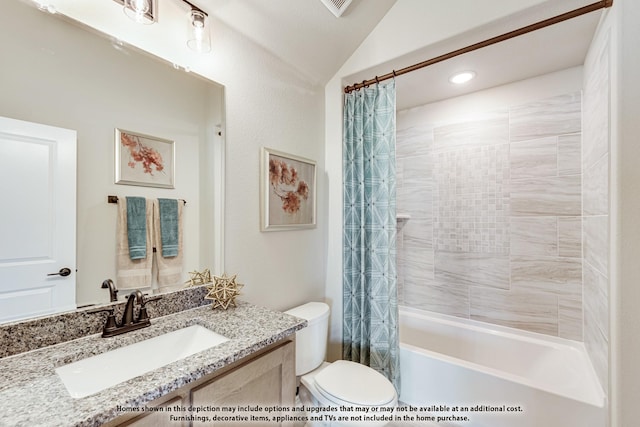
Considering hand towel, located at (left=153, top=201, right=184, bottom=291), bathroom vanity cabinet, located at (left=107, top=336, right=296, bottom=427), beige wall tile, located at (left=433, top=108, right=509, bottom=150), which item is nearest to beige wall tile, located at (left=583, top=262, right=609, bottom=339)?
beige wall tile, located at (left=433, top=108, right=509, bottom=150)

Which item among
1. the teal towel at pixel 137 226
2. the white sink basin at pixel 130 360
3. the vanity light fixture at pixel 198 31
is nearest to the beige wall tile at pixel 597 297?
the white sink basin at pixel 130 360

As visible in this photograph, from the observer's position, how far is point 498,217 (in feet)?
7.00

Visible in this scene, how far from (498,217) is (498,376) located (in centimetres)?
115

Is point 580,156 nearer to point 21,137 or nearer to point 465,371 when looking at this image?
point 465,371

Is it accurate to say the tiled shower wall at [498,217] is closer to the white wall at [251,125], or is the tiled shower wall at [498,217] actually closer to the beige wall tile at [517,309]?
the beige wall tile at [517,309]

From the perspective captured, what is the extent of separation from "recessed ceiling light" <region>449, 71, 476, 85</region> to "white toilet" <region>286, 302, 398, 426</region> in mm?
1872

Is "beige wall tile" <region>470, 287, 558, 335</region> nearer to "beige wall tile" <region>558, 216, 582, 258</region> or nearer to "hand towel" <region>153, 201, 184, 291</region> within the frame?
"beige wall tile" <region>558, 216, 582, 258</region>

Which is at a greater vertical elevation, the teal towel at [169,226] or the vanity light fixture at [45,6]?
the vanity light fixture at [45,6]

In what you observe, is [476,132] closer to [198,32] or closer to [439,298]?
[439,298]

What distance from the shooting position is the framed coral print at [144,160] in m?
1.08

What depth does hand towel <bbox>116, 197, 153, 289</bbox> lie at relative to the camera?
1076 mm

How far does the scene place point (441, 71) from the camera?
6.09 feet

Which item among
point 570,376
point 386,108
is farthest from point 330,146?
point 570,376

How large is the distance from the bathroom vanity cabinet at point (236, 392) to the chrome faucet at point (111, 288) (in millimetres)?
522
